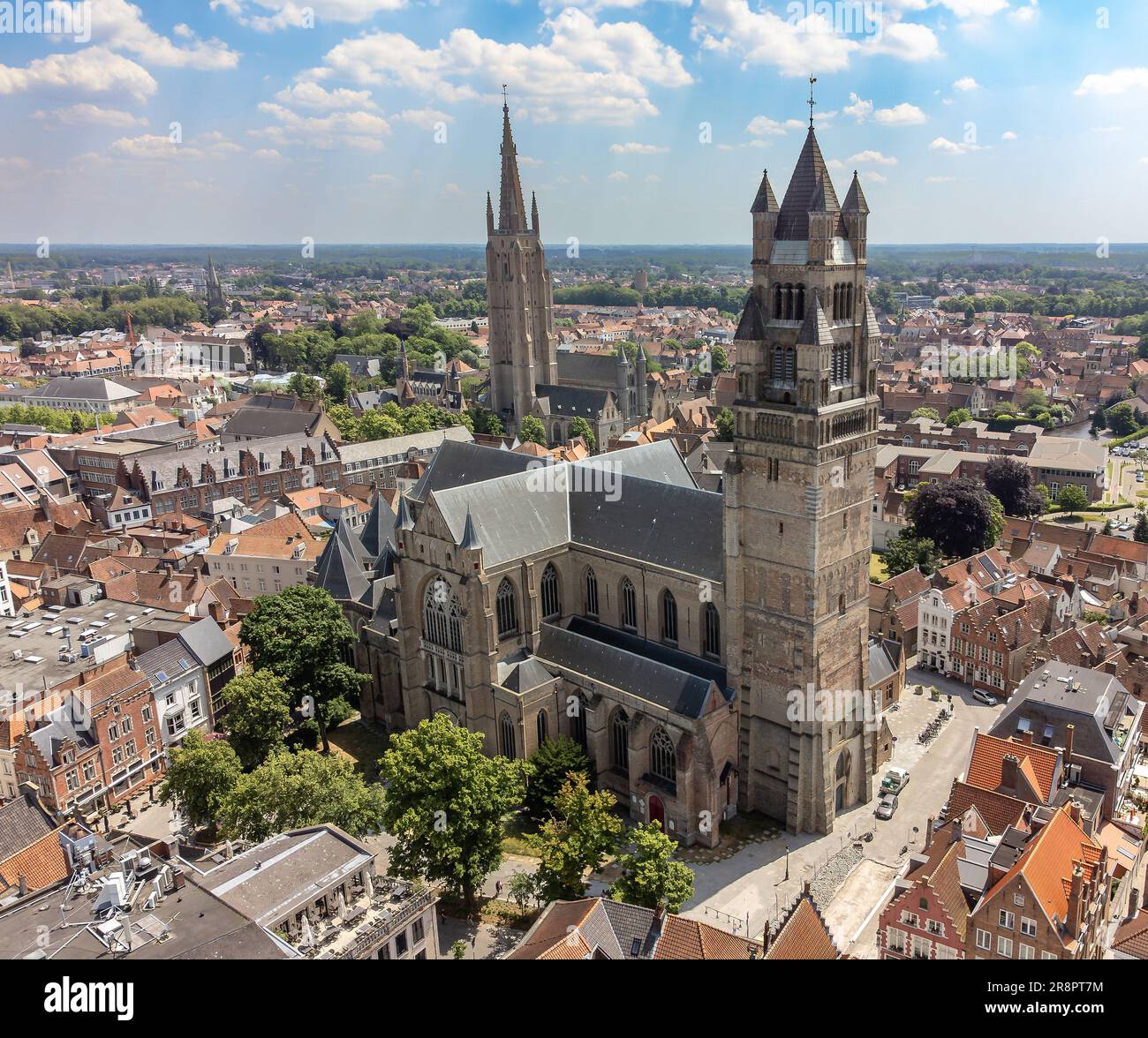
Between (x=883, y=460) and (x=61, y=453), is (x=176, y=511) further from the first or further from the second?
(x=883, y=460)

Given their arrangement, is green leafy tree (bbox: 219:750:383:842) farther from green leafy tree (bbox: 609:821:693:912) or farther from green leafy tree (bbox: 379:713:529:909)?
green leafy tree (bbox: 609:821:693:912)

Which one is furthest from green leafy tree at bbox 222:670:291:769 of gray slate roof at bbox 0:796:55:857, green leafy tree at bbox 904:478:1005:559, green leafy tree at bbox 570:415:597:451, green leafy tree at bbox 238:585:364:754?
green leafy tree at bbox 570:415:597:451

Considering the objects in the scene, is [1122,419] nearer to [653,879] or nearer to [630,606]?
[630,606]

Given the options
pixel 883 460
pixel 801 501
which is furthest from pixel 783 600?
pixel 883 460

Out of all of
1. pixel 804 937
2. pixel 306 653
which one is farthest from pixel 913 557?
pixel 804 937

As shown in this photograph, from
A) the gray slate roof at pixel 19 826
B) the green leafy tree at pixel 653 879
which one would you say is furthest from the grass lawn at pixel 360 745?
the green leafy tree at pixel 653 879

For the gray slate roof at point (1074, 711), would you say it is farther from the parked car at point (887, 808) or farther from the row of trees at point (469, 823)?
the row of trees at point (469, 823)
